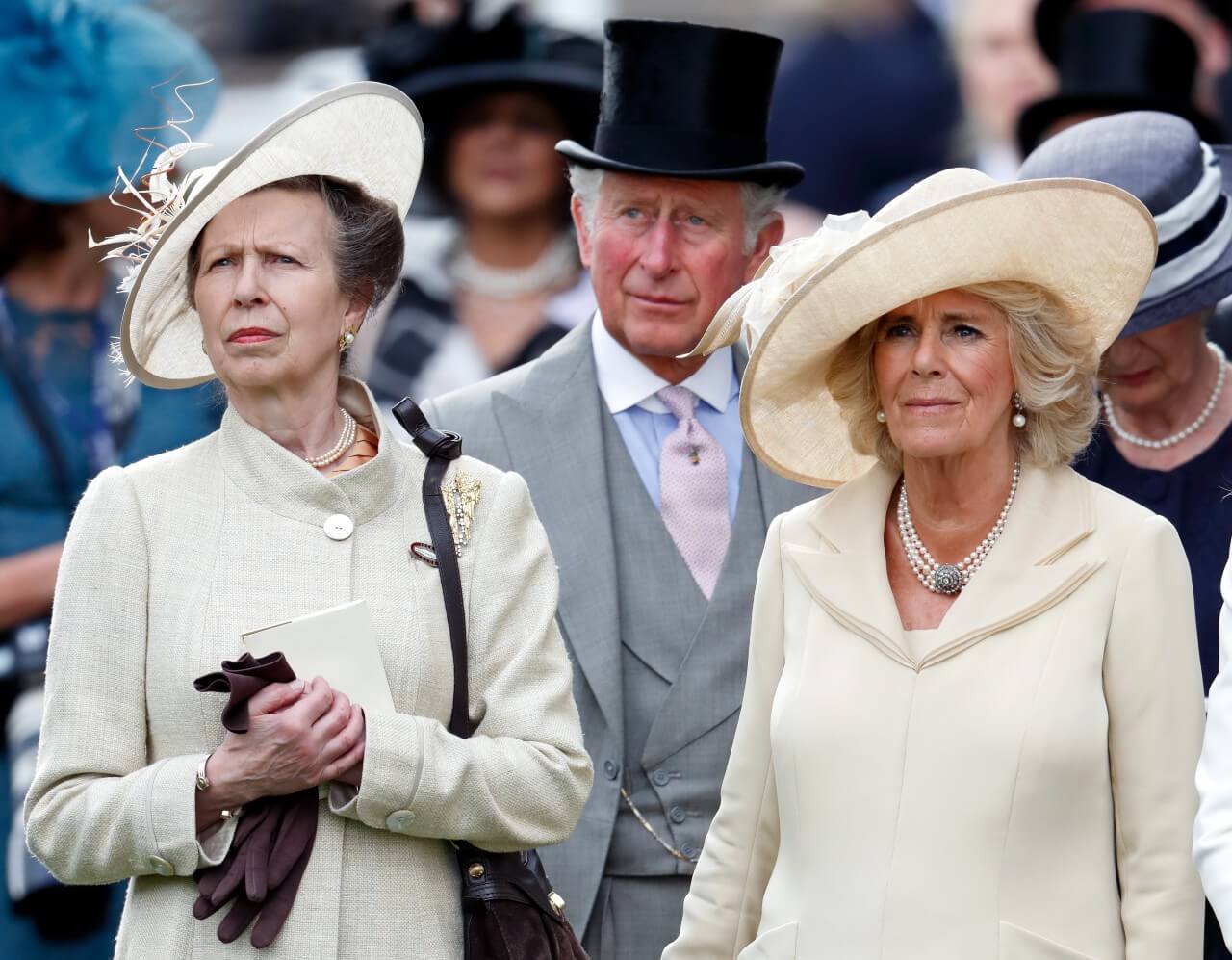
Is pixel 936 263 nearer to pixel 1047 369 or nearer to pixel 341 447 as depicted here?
pixel 1047 369

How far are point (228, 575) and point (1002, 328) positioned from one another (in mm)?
1359

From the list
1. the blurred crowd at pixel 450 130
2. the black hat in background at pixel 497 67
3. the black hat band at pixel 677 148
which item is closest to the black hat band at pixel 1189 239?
the black hat band at pixel 677 148

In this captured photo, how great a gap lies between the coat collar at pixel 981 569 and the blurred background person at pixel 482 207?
127 inches

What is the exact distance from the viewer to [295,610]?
3602mm

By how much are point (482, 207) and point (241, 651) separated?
383cm

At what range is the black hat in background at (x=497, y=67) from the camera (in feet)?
22.9

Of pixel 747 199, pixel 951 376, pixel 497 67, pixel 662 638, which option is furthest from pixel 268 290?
pixel 497 67

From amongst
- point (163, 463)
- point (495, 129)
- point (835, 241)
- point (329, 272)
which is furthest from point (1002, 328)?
point (495, 129)

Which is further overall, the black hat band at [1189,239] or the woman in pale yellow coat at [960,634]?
the black hat band at [1189,239]

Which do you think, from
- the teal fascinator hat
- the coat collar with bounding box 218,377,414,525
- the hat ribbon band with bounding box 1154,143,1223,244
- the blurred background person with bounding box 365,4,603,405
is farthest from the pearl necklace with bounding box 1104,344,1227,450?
the teal fascinator hat

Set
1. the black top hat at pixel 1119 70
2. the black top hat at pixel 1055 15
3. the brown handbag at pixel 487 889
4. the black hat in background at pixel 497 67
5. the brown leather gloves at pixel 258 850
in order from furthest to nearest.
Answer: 1. the black hat in background at pixel 497 67
2. the black top hat at pixel 1055 15
3. the black top hat at pixel 1119 70
4. the brown handbag at pixel 487 889
5. the brown leather gloves at pixel 258 850

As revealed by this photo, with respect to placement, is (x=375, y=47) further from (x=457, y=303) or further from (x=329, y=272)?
(x=329, y=272)

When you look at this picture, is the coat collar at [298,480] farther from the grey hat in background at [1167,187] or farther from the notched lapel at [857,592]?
the grey hat in background at [1167,187]

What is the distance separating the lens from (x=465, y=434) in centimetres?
475
